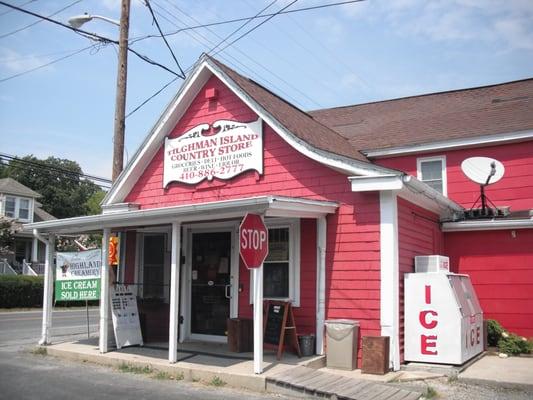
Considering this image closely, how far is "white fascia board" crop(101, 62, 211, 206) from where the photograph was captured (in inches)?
483

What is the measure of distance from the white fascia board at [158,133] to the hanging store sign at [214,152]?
341 millimetres

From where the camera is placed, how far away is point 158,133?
1277cm

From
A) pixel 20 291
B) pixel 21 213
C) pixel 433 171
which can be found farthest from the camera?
pixel 21 213

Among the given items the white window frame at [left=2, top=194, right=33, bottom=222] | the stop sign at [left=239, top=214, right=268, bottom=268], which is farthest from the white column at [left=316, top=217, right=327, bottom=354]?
the white window frame at [left=2, top=194, right=33, bottom=222]

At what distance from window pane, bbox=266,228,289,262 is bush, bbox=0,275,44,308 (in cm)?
2028

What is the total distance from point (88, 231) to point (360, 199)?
577 centimetres

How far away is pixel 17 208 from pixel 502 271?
38369 millimetres

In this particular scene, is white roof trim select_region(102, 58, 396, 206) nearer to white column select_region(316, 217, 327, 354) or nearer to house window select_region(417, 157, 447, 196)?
white column select_region(316, 217, 327, 354)

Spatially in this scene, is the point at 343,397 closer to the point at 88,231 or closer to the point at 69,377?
the point at 69,377

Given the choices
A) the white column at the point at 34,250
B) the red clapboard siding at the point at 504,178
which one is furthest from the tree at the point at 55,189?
the red clapboard siding at the point at 504,178

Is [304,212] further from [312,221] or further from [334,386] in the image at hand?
[334,386]

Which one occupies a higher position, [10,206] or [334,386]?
[10,206]

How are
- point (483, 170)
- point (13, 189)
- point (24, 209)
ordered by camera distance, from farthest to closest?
1. point (24, 209)
2. point (13, 189)
3. point (483, 170)

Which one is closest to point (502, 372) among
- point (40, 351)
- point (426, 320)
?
point (426, 320)
